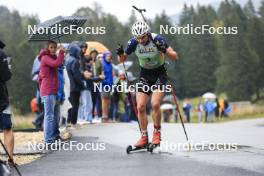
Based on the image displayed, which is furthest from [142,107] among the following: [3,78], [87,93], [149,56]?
[87,93]

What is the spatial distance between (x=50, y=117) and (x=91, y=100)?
20.5ft

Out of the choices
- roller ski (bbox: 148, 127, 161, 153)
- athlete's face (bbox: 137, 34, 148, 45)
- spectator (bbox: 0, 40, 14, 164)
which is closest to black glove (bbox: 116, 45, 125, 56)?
athlete's face (bbox: 137, 34, 148, 45)

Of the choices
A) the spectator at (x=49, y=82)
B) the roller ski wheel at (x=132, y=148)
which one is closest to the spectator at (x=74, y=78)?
the spectator at (x=49, y=82)

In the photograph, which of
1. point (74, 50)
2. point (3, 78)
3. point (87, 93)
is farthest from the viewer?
point (87, 93)

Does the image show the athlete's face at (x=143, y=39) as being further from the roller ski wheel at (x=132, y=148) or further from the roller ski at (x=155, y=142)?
the roller ski wheel at (x=132, y=148)

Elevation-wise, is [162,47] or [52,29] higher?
[52,29]

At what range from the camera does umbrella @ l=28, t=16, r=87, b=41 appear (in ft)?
47.2

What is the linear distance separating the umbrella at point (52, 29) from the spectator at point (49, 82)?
109cm

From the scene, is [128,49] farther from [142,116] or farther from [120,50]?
[142,116]

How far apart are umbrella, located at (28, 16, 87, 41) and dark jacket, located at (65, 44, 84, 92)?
2.34m

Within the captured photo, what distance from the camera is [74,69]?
17.8m

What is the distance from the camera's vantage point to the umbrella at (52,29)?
566 inches

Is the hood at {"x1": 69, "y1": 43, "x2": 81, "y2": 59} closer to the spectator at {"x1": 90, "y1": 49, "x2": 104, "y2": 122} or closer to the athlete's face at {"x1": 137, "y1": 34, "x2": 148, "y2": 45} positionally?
the spectator at {"x1": 90, "y1": 49, "x2": 104, "y2": 122}

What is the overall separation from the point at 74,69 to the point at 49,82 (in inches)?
174
